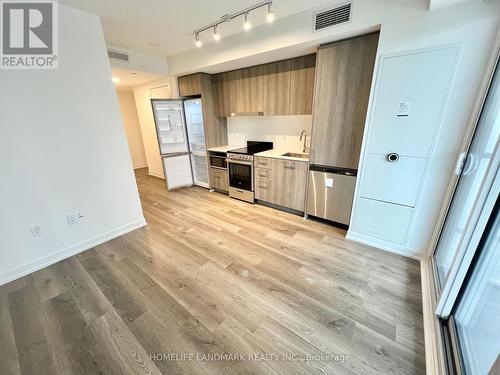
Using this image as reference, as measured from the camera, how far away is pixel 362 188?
7.68 feet

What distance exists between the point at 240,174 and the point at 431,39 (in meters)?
2.82

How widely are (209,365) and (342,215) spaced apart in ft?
7.13

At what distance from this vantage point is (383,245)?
2.34m

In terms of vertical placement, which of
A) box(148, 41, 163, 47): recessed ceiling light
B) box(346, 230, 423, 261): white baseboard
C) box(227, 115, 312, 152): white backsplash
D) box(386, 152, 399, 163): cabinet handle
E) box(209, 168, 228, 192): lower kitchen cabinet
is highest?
box(148, 41, 163, 47): recessed ceiling light

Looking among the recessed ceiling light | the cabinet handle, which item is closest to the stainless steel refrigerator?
the recessed ceiling light

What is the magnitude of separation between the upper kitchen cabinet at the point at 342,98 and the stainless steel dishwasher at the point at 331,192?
0.13m

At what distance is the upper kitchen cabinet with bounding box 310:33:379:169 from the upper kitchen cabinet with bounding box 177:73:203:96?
7.47 feet

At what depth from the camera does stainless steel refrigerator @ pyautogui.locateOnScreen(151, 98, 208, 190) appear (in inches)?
158

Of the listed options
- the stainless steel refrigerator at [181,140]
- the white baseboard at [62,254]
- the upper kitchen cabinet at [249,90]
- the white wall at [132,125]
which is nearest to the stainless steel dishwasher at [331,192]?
the upper kitchen cabinet at [249,90]

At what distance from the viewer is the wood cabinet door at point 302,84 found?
275 cm

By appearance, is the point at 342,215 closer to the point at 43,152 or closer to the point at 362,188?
the point at 362,188

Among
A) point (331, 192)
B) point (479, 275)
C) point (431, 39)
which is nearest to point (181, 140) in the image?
point (331, 192)

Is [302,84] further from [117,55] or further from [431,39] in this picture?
[117,55]

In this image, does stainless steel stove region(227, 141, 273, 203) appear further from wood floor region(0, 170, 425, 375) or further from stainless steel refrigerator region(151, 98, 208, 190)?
wood floor region(0, 170, 425, 375)
